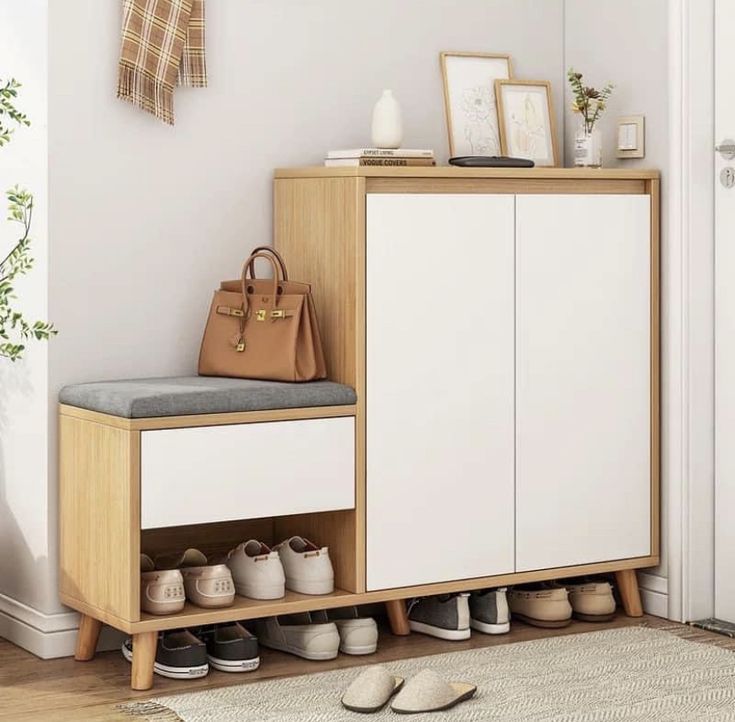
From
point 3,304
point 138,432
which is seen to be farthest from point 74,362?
point 138,432

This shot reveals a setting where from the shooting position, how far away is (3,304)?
312cm

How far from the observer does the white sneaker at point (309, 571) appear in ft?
10.3

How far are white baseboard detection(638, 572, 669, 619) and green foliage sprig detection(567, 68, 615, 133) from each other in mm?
1150

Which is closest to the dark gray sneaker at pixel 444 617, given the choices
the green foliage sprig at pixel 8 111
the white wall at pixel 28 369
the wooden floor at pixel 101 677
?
the wooden floor at pixel 101 677

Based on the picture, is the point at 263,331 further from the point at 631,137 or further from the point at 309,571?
the point at 631,137

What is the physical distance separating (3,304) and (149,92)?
0.58m

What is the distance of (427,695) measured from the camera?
2.76m

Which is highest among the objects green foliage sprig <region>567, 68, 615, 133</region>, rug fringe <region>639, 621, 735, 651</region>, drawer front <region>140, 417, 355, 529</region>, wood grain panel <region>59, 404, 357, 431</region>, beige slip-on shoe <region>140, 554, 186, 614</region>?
green foliage sprig <region>567, 68, 615, 133</region>

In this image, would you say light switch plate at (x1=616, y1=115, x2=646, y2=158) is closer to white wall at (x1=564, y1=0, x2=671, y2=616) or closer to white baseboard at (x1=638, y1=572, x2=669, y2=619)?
white wall at (x1=564, y1=0, x2=671, y2=616)

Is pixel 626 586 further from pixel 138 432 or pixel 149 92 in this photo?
pixel 149 92

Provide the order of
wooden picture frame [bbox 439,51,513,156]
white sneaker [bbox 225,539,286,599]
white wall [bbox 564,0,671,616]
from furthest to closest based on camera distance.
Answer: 1. wooden picture frame [bbox 439,51,513,156]
2. white wall [bbox 564,0,671,616]
3. white sneaker [bbox 225,539,286,599]

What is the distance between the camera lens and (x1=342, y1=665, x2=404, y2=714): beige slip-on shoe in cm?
275

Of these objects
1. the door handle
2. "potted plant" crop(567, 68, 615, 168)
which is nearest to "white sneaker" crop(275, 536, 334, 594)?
"potted plant" crop(567, 68, 615, 168)

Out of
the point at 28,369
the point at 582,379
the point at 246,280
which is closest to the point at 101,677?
the point at 28,369
